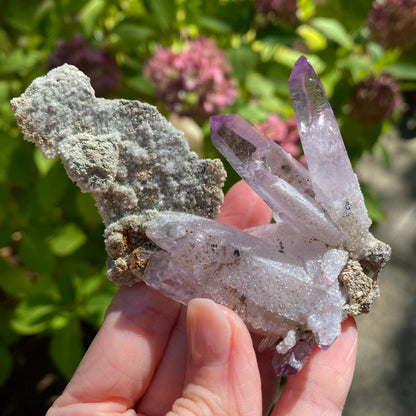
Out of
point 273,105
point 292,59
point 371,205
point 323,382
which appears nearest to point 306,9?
point 292,59

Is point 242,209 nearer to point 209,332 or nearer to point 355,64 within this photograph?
point 209,332

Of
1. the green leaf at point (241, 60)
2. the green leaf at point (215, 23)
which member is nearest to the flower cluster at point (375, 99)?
the green leaf at point (241, 60)

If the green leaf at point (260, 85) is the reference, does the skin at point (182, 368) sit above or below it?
below

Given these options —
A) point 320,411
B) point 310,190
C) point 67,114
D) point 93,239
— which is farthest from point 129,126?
point 93,239

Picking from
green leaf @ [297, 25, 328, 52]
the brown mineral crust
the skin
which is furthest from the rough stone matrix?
green leaf @ [297, 25, 328, 52]

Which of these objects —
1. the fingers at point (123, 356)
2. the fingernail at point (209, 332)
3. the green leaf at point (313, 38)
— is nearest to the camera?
the fingernail at point (209, 332)

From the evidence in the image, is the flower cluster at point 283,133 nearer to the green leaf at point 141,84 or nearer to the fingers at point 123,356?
the green leaf at point 141,84
